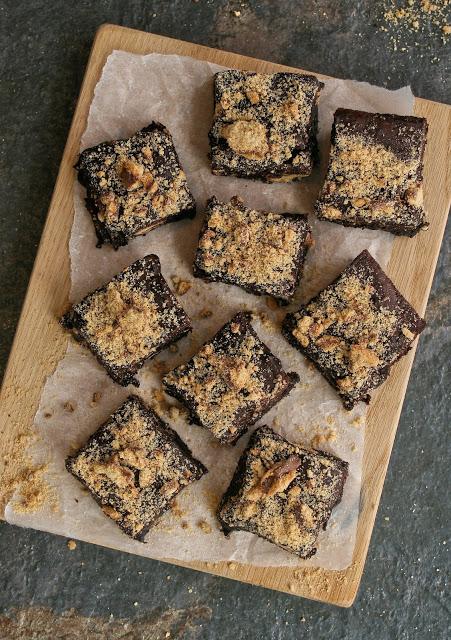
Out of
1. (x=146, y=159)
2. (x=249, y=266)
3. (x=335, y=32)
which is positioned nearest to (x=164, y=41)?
(x=146, y=159)

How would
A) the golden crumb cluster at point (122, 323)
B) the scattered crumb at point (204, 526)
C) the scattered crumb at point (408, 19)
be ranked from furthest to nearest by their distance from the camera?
the scattered crumb at point (408, 19)
the scattered crumb at point (204, 526)
the golden crumb cluster at point (122, 323)

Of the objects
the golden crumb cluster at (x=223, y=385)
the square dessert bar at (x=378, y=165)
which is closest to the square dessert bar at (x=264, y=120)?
the square dessert bar at (x=378, y=165)

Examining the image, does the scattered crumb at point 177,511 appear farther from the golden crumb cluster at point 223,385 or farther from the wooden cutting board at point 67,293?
the golden crumb cluster at point 223,385

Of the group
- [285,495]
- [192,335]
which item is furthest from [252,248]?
[285,495]

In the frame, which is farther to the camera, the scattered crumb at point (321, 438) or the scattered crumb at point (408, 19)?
the scattered crumb at point (408, 19)

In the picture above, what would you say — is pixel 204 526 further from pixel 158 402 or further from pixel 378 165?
pixel 378 165

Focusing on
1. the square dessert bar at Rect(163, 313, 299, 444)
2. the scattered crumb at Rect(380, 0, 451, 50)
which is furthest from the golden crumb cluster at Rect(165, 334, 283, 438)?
the scattered crumb at Rect(380, 0, 451, 50)
